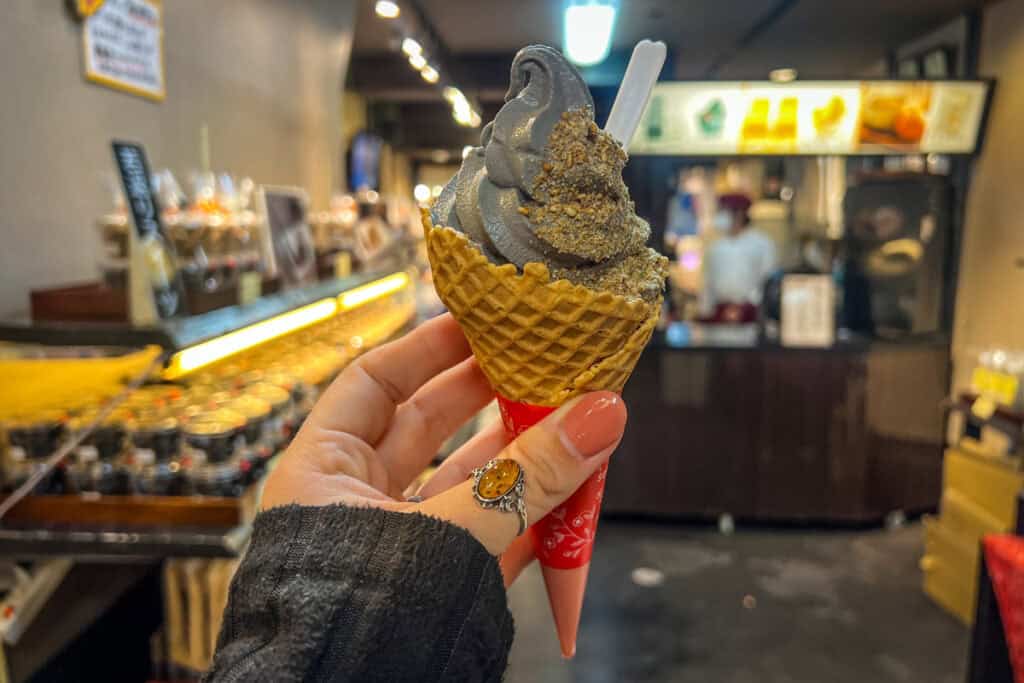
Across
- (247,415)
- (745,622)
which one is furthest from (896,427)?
(247,415)

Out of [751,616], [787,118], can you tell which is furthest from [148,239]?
[787,118]

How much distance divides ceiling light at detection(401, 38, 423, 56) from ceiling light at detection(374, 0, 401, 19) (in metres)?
0.78

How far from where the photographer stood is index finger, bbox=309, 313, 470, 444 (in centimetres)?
120

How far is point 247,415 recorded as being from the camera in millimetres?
2305

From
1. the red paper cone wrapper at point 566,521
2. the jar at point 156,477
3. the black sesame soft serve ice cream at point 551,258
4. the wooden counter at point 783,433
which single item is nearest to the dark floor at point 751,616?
the wooden counter at point 783,433

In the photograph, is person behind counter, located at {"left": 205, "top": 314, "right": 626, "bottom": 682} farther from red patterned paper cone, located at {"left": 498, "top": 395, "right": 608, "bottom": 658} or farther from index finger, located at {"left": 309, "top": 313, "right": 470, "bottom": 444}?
red patterned paper cone, located at {"left": 498, "top": 395, "right": 608, "bottom": 658}

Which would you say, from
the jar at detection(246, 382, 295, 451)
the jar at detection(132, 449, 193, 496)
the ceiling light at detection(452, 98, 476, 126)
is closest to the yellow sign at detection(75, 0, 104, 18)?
the jar at detection(246, 382, 295, 451)

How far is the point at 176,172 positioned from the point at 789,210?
11388 mm

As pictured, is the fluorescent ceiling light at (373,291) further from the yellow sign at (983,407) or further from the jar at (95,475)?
the yellow sign at (983,407)

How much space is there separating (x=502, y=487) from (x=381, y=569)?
7.4 inches

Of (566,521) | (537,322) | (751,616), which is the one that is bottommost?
(751,616)

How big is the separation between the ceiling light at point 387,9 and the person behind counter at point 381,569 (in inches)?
157

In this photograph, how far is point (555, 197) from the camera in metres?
1.25

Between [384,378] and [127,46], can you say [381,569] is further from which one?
[127,46]
